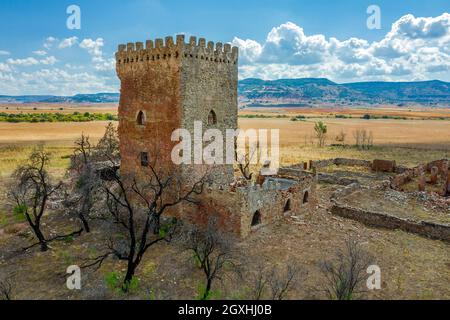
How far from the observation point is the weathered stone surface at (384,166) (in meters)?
43.3

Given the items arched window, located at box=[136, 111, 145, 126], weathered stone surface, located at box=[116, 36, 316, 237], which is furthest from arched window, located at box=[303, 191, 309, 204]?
arched window, located at box=[136, 111, 145, 126]

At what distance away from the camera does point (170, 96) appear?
20281 millimetres

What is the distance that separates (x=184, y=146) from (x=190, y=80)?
136 inches

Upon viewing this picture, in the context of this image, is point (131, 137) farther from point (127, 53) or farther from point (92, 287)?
point (92, 287)

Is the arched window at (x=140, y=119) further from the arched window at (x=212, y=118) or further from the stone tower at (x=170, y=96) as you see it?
the arched window at (x=212, y=118)

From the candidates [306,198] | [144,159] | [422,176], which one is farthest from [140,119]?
[422,176]

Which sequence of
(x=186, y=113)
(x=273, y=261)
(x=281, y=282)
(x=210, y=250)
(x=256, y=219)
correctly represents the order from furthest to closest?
(x=256, y=219) < (x=186, y=113) < (x=273, y=261) < (x=210, y=250) < (x=281, y=282)

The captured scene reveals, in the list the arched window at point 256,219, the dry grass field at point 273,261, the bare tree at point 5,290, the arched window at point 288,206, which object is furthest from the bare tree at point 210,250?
the bare tree at point 5,290

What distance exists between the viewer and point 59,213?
2548 centimetres

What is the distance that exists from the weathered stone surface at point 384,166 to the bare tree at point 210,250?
2995cm

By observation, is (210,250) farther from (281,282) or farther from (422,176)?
(422,176)

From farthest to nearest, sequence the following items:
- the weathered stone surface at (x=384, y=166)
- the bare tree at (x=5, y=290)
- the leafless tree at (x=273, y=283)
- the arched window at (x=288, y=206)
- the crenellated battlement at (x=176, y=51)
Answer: the weathered stone surface at (x=384, y=166), the arched window at (x=288, y=206), the crenellated battlement at (x=176, y=51), the bare tree at (x=5, y=290), the leafless tree at (x=273, y=283)

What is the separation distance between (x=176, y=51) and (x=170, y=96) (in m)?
2.30
